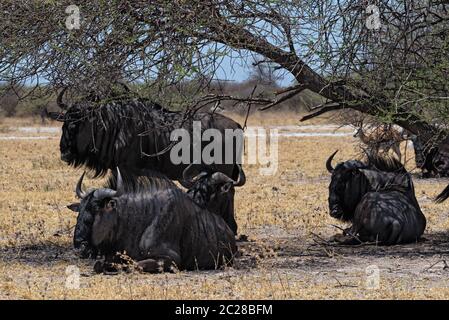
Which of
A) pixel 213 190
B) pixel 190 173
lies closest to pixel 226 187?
pixel 213 190

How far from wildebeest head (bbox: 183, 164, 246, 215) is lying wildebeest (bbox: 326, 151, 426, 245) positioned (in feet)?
4.43

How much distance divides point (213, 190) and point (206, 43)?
146cm

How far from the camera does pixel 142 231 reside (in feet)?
28.5

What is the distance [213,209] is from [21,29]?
8.40 feet

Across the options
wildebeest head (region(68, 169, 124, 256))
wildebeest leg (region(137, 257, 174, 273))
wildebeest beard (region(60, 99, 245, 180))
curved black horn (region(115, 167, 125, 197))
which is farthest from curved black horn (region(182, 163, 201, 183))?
wildebeest leg (region(137, 257, 174, 273))

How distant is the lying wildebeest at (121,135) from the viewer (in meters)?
10.4

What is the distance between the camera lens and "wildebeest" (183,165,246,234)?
9.72 metres

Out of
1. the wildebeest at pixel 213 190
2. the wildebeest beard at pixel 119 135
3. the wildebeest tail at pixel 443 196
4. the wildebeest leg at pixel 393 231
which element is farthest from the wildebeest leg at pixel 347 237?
the wildebeest beard at pixel 119 135

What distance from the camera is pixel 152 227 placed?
869 cm

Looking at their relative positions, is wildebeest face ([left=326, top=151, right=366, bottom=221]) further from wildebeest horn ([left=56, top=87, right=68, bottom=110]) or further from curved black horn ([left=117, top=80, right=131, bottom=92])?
wildebeest horn ([left=56, top=87, right=68, bottom=110])

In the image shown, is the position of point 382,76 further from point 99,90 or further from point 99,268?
point 99,268

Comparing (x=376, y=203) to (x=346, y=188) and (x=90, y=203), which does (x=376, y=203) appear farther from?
(x=90, y=203)

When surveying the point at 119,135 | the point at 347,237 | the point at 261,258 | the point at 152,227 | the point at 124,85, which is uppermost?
the point at 124,85

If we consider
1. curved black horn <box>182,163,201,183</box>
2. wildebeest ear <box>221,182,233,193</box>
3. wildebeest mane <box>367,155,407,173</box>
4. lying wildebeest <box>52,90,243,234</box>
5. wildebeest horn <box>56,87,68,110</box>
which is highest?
wildebeest horn <box>56,87,68,110</box>
